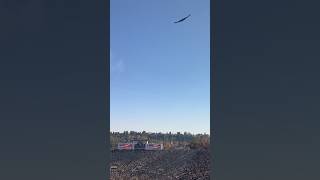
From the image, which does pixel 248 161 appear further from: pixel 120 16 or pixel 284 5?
pixel 120 16

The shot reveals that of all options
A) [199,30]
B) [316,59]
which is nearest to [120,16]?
[199,30]

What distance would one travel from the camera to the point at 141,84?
7012 millimetres

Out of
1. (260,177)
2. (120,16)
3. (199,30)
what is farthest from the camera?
(120,16)

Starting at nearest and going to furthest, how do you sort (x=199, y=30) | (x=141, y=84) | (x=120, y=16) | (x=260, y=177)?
1. (x=260, y=177)
2. (x=199, y=30)
3. (x=120, y=16)
4. (x=141, y=84)
